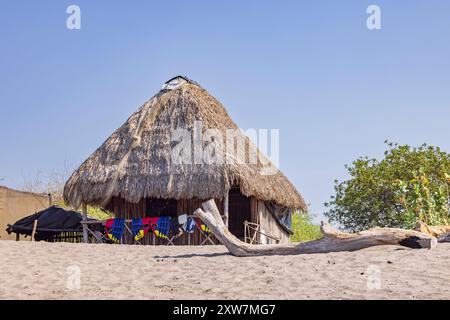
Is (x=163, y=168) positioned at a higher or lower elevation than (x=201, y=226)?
higher

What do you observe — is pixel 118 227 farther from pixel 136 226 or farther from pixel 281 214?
pixel 281 214

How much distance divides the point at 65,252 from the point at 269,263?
438 centimetres

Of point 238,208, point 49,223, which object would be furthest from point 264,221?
point 49,223

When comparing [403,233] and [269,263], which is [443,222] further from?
[269,263]

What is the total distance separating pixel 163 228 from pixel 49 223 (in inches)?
185

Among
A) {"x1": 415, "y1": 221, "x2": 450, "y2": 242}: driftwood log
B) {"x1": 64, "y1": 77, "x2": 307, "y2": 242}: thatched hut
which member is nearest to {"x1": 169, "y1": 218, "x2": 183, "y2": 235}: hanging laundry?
{"x1": 64, "y1": 77, "x2": 307, "y2": 242}: thatched hut

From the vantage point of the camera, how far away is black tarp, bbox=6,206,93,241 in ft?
56.1

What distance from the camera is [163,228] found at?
46.7 ft

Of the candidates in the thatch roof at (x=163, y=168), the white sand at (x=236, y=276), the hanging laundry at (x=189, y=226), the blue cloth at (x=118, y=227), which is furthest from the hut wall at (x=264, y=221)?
the white sand at (x=236, y=276)

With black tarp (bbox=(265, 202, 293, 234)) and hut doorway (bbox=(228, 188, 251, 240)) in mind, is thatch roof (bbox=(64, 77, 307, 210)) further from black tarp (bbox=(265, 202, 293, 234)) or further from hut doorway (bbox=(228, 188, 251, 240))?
hut doorway (bbox=(228, 188, 251, 240))

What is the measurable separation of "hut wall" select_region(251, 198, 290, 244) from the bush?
769cm

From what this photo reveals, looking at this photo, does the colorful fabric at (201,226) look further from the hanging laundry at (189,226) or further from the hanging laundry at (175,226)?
the hanging laundry at (175,226)
